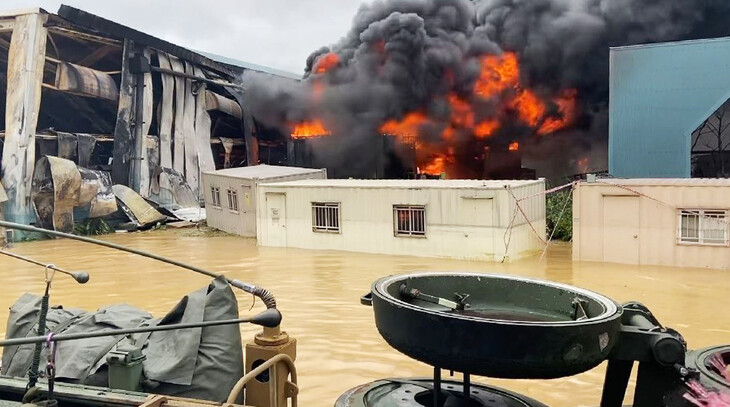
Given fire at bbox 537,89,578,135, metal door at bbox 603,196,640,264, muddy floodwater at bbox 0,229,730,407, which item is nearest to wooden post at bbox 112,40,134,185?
muddy floodwater at bbox 0,229,730,407

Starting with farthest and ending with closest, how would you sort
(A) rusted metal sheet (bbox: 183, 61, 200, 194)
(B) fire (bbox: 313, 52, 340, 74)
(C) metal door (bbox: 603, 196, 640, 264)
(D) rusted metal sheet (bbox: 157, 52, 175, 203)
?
(B) fire (bbox: 313, 52, 340, 74), (A) rusted metal sheet (bbox: 183, 61, 200, 194), (D) rusted metal sheet (bbox: 157, 52, 175, 203), (C) metal door (bbox: 603, 196, 640, 264)

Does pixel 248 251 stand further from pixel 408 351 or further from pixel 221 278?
pixel 408 351

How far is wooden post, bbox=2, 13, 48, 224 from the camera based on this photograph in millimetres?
24844

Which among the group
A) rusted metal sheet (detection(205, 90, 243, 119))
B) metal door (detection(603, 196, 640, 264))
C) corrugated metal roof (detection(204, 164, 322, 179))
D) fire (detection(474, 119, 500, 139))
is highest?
rusted metal sheet (detection(205, 90, 243, 119))

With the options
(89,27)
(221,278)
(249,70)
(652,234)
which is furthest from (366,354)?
(249,70)

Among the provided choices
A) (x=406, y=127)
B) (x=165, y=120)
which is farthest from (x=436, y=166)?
(x=165, y=120)

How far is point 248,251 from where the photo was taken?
21.4 meters

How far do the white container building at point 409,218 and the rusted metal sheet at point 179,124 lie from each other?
11.2 meters

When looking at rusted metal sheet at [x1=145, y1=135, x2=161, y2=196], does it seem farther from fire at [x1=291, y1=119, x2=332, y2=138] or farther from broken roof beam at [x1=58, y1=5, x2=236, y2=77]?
fire at [x1=291, y1=119, x2=332, y2=138]

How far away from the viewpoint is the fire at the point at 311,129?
132 feet

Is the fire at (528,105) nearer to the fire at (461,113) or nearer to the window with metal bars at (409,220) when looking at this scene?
the fire at (461,113)

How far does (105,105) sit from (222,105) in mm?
7375

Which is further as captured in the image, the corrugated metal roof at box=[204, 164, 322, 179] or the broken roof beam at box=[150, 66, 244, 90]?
the broken roof beam at box=[150, 66, 244, 90]

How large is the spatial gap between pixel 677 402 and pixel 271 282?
525 inches
